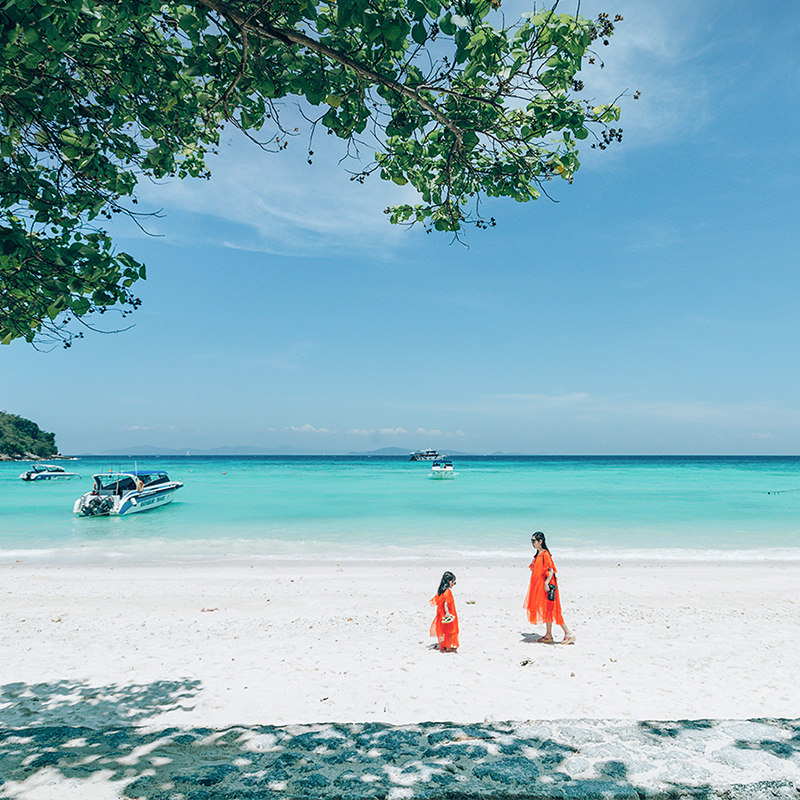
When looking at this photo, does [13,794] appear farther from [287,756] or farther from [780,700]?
[780,700]

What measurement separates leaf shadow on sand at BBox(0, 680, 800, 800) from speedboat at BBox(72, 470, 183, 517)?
92.0 feet

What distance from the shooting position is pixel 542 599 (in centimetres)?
891

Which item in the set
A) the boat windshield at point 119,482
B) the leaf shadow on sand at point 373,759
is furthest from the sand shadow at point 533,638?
the boat windshield at point 119,482

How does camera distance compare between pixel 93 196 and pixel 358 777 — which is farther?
pixel 93 196

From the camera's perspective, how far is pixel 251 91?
5.06m

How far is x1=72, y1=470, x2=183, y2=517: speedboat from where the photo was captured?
97.8ft

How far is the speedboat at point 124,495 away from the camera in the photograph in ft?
97.8

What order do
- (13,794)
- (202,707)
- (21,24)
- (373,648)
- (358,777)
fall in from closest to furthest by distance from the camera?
(21,24)
(13,794)
(358,777)
(202,707)
(373,648)

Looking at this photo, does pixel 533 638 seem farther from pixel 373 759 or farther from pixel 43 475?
pixel 43 475

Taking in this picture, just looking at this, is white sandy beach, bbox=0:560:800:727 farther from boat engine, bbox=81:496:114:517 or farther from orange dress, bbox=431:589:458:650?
boat engine, bbox=81:496:114:517

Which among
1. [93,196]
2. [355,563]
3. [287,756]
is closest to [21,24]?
[93,196]

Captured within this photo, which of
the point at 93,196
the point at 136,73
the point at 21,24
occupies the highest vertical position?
the point at 136,73

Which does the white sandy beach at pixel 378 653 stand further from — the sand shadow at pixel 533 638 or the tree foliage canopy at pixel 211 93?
the tree foliage canopy at pixel 211 93

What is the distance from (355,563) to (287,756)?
1372cm
